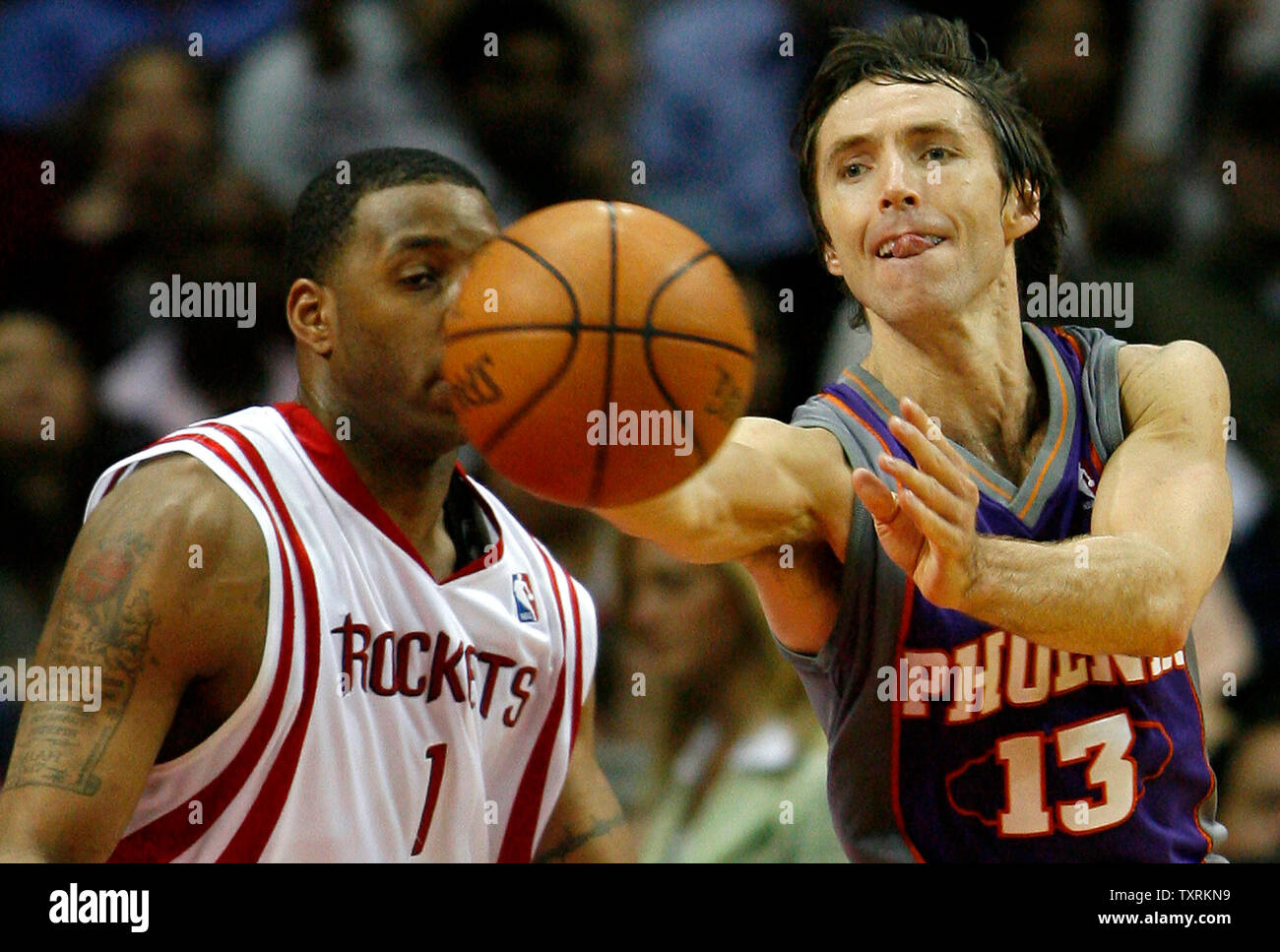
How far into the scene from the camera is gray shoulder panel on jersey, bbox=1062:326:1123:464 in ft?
10.2

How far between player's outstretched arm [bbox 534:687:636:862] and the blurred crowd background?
0.64 meters

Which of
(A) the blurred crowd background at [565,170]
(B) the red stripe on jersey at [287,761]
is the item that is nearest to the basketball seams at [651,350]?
(B) the red stripe on jersey at [287,761]

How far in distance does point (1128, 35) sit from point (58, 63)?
3.24m

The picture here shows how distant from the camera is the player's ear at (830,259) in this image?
332cm

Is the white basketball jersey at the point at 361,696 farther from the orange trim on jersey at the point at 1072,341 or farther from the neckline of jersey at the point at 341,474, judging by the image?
the orange trim on jersey at the point at 1072,341

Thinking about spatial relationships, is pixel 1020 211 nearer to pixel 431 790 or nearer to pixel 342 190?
pixel 342 190

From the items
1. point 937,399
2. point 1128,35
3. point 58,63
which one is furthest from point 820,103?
point 58,63

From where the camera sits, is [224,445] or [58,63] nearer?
[224,445]

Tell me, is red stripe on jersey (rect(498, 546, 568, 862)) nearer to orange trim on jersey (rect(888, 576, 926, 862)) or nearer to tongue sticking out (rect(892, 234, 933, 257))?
orange trim on jersey (rect(888, 576, 926, 862))

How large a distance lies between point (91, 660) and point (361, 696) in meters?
0.51

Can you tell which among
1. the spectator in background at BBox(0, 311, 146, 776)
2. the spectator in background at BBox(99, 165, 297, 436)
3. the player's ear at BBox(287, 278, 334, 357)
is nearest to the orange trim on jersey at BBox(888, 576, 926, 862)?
the player's ear at BBox(287, 278, 334, 357)

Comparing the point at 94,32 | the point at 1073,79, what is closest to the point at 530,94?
the point at 94,32

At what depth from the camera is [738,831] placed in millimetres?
3645
